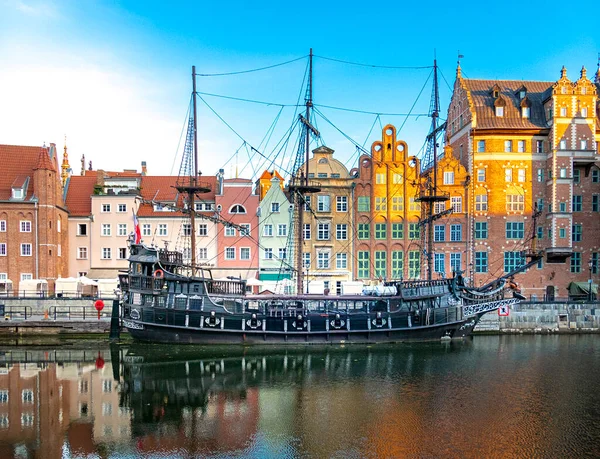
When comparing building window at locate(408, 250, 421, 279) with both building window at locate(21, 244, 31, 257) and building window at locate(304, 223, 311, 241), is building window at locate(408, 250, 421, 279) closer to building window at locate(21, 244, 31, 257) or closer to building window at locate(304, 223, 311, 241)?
building window at locate(304, 223, 311, 241)

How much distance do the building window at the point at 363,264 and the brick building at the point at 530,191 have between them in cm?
1102

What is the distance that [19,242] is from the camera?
181 ft

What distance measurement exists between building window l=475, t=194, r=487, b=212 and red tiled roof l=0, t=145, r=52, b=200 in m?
45.5

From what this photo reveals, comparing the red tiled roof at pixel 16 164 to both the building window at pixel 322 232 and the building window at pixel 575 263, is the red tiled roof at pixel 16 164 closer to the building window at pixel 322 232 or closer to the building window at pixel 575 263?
the building window at pixel 322 232

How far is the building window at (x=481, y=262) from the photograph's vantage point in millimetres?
58281

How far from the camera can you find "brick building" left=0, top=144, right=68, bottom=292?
2144 inches

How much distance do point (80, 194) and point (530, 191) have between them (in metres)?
50.1

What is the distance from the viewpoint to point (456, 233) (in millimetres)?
58562

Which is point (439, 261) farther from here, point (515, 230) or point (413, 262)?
point (515, 230)

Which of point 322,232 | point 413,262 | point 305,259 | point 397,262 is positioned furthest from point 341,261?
point 413,262

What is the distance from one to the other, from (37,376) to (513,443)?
86.0 feet

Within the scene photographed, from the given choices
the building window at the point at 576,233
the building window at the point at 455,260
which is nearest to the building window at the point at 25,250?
the building window at the point at 455,260

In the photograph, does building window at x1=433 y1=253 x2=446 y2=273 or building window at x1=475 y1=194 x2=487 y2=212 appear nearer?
building window at x1=433 y1=253 x2=446 y2=273

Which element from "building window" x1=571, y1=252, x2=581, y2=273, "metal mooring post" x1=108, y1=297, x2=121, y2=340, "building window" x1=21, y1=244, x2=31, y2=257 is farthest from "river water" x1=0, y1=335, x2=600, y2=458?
"building window" x1=571, y1=252, x2=581, y2=273
